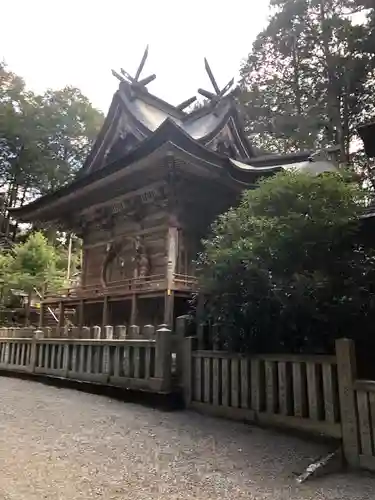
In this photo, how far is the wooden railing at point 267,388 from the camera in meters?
3.90

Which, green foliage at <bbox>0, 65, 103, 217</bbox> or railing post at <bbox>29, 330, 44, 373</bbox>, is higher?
green foliage at <bbox>0, 65, 103, 217</bbox>

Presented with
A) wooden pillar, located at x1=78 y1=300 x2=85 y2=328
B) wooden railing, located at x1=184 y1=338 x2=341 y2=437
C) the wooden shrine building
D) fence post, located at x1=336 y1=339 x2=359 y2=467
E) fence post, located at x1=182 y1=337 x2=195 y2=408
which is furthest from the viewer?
wooden pillar, located at x1=78 y1=300 x2=85 y2=328

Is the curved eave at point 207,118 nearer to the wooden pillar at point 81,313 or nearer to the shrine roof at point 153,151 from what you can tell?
the shrine roof at point 153,151

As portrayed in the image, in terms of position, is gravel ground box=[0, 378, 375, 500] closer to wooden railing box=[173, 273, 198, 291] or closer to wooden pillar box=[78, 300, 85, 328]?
wooden railing box=[173, 273, 198, 291]

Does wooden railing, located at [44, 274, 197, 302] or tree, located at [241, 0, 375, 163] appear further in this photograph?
tree, located at [241, 0, 375, 163]

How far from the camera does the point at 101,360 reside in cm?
654

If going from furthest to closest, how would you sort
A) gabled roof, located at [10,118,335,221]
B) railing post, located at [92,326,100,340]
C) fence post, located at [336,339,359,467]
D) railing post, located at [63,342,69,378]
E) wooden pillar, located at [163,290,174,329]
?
wooden pillar, located at [163,290,174,329] → gabled roof, located at [10,118,335,221] → railing post, located at [63,342,69,378] → railing post, located at [92,326,100,340] → fence post, located at [336,339,359,467]

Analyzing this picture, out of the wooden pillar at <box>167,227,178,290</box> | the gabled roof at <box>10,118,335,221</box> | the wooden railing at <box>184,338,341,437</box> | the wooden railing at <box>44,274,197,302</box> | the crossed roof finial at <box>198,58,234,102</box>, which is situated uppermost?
the crossed roof finial at <box>198,58,234,102</box>

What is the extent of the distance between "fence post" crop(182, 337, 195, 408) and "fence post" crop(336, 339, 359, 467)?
6.87 feet

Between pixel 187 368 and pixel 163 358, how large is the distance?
1.16ft

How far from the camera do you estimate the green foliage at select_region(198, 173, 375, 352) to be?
14.6ft

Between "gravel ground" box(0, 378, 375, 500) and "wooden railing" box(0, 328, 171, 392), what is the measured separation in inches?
23.9

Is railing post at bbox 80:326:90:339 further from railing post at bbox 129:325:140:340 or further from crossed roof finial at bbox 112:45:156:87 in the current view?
crossed roof finial at bbox 112:45:156:87

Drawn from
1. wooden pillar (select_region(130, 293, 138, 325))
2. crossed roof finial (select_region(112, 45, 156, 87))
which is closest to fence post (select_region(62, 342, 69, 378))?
wooden pillar (select_region(130, 293, 138, 325))
